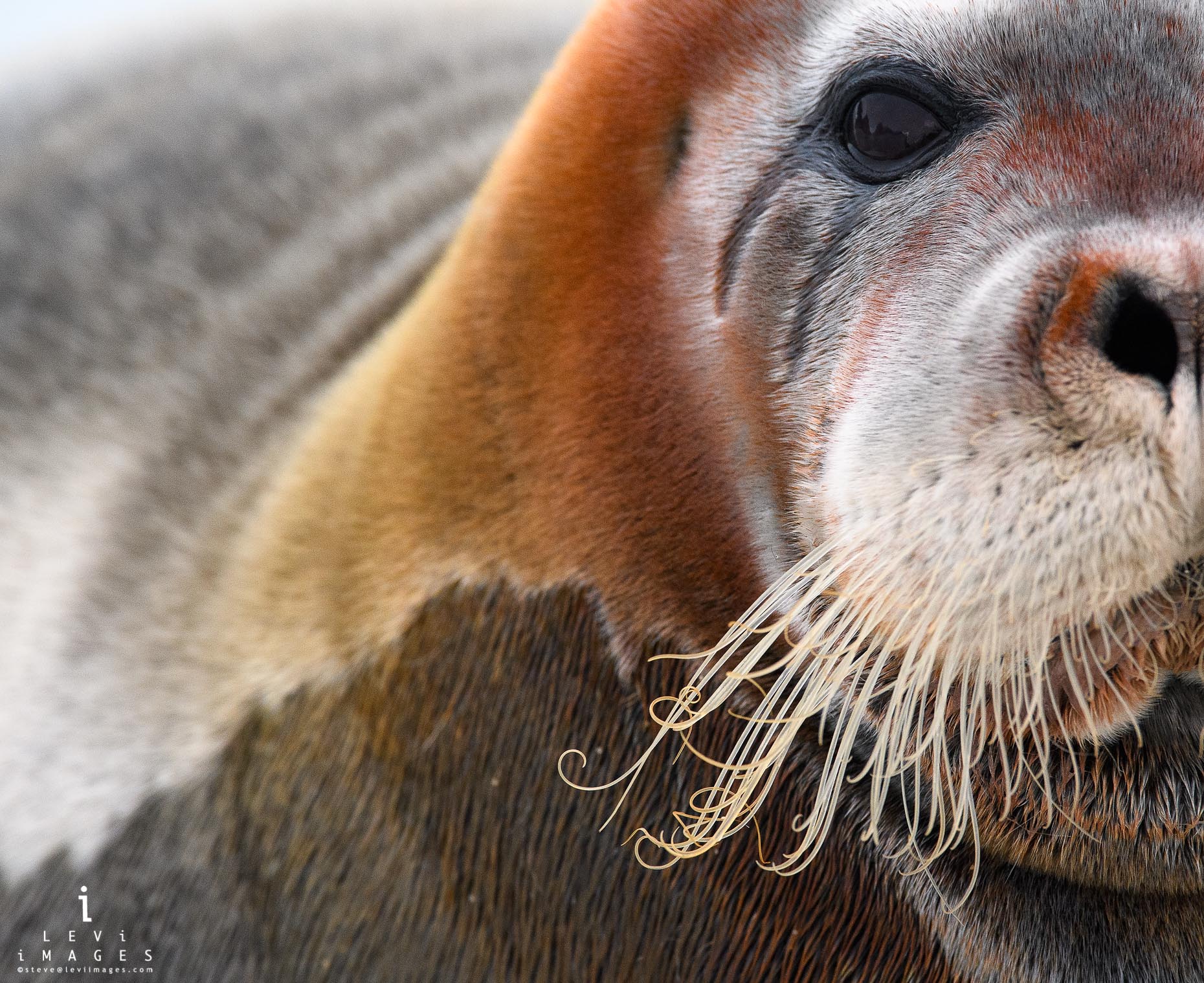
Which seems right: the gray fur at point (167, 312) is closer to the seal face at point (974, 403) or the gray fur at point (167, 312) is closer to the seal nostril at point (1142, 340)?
the seal face at point (974, 403)

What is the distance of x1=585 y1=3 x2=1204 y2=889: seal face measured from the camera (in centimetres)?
108

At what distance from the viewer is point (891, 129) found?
1.31 meters

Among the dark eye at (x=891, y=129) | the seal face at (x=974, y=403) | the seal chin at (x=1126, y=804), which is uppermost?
the dark eye at (x=891, y=129)

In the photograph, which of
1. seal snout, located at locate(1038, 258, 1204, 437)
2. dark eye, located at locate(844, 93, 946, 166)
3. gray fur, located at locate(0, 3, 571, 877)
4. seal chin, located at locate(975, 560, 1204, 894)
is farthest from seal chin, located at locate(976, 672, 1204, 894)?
gray fur, located at locate(0, 3, 571, 877)

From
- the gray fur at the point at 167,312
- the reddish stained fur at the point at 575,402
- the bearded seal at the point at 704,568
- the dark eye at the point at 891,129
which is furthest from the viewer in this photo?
Answer: the gray fur at the point at 167,312

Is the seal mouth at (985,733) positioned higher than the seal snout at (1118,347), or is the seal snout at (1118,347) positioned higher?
the seal snout at (1118,347)

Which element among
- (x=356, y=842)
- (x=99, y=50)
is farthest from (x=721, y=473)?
(x=99, y=50)

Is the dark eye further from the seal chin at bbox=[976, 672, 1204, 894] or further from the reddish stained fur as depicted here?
the seal chin at bbox=[976, 672, 1204, 894]

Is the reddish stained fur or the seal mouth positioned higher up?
the reddish stained fur

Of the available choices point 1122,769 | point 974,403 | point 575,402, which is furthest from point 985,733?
point 575,402

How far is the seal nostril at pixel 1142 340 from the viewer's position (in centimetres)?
105

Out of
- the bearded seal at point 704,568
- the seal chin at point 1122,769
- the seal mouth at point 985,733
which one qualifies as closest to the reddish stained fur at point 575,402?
the bearded seal at point 704,568

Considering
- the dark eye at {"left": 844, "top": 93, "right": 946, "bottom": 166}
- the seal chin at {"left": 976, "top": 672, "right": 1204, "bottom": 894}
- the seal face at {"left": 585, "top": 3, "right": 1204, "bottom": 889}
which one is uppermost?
the dark eye at {"left": 844, "top": 93, "right": 946, "bottom": 166}

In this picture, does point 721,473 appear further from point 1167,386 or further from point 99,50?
point 99,50
